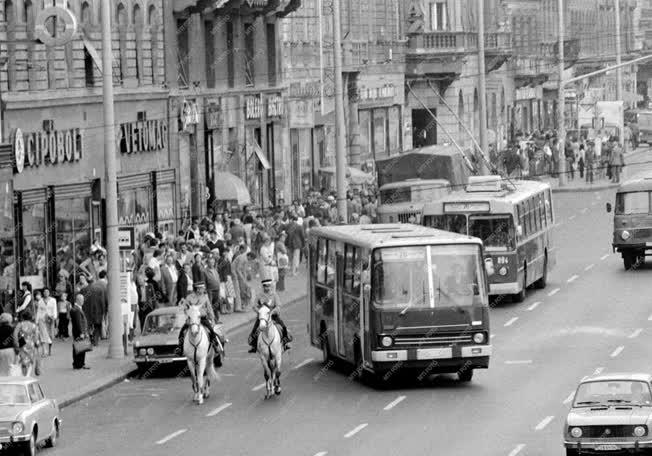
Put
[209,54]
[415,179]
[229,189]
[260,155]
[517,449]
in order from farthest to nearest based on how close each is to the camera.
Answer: [260,155] < [415,179] < [209,54] < [229,189] < [517,449]

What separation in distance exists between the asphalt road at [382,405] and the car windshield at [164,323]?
2.87 ft

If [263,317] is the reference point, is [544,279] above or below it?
below

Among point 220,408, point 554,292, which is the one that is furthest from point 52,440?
point 554,292

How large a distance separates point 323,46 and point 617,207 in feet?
72.4

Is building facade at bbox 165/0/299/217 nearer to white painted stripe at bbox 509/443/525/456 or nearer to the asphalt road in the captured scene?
the asphalt road

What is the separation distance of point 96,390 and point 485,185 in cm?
1669

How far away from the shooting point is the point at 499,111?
11056 centimetres

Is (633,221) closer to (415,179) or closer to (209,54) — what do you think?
(415,179)

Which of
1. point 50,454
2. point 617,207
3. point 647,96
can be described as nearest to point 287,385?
point 50,454

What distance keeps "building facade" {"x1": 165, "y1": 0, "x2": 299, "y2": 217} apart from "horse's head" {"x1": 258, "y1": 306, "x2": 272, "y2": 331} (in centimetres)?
2550

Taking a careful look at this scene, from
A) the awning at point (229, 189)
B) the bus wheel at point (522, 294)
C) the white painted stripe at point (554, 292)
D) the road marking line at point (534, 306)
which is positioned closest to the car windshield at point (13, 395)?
the road marking line at point (534, 306)

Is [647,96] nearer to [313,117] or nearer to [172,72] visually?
[313,117]

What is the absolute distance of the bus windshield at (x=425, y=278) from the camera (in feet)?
117

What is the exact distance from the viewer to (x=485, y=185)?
51500mm
